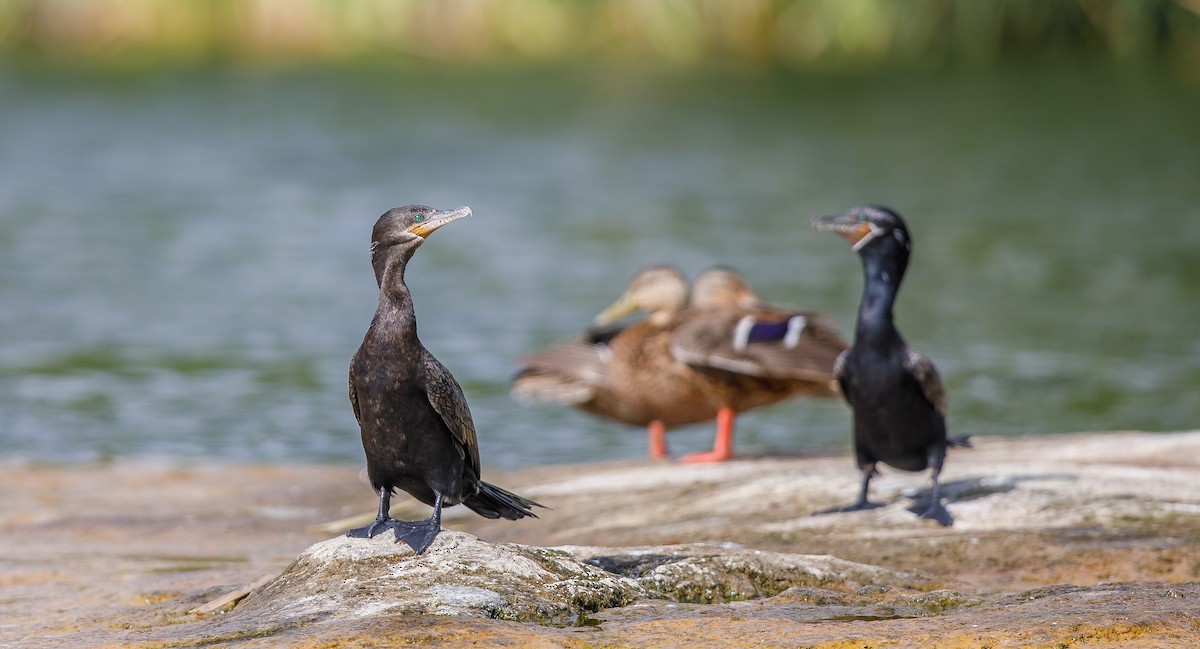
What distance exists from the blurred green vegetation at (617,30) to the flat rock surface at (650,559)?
18738 millimetres

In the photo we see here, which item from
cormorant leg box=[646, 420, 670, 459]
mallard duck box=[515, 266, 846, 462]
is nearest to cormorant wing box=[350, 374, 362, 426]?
mallard duck box=[515, 266, 846, 462]

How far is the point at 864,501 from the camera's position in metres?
5.82

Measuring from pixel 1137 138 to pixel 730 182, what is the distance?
582 cm

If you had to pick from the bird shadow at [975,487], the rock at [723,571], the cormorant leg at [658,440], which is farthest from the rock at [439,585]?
the cormorant leg at [658,440]

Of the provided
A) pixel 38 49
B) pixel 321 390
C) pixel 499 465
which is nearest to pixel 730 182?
pixel 321 390

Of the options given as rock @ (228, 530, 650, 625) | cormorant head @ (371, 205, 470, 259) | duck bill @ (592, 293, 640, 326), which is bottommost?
rock @ (228, 530, 650, 625)

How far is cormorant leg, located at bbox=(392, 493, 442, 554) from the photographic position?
166 inches

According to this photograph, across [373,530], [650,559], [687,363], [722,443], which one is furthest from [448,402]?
[722,443]

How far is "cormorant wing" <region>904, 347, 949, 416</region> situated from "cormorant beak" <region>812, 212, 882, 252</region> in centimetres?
48

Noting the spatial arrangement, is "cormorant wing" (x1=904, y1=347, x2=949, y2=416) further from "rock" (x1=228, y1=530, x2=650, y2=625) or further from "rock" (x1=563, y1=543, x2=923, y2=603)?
"rock" (x1=228, y1=530, x2=650, y2=625)

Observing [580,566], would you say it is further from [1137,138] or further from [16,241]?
[1137,138]

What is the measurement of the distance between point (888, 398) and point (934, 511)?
40 centimetres

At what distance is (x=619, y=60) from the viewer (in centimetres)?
2864

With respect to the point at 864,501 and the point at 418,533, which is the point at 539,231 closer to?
the point at 864,501
